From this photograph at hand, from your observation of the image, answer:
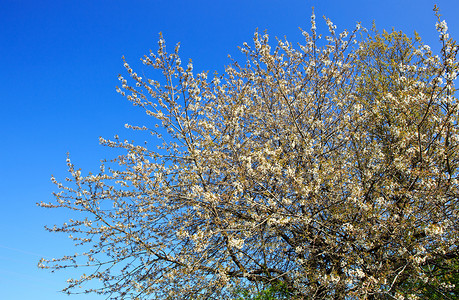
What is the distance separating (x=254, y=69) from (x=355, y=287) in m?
5.46

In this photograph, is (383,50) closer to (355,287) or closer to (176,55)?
(176,55)

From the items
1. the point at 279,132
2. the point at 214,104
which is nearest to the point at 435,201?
the point at 279,132

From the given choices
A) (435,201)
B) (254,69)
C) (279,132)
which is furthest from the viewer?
(254,69)

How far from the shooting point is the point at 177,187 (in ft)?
23.6

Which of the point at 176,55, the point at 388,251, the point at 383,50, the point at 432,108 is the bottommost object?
the point at 388,251

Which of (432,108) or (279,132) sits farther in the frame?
(279,132)

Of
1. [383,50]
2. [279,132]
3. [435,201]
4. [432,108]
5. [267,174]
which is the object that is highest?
[383,50]

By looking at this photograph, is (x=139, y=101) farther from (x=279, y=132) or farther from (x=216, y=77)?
(x=279, y=132)

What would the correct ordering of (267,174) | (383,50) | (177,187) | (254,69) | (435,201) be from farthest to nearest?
(383,50), (254,69), (177,187), (267,174), (435,201)

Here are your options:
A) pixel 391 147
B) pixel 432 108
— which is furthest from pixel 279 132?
pixel 432 108

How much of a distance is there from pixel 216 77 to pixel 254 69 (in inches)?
59.4

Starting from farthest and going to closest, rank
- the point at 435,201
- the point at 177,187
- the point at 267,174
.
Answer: the point at 177,187 → the point at 267,174 → the point at 435,201

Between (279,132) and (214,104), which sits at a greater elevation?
(214,104)

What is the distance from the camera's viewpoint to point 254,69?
854 cm
